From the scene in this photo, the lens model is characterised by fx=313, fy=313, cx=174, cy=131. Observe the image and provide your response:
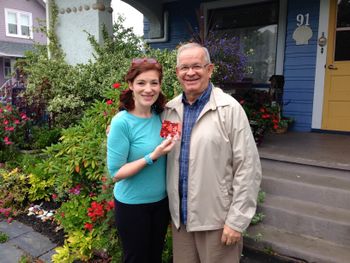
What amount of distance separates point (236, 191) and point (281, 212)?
5.15 ft

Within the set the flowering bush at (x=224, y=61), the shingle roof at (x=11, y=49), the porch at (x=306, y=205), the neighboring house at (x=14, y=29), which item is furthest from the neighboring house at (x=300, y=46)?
the neighboring house at (x=14, y=29)

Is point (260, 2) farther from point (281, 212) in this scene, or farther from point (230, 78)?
point (281, 212)

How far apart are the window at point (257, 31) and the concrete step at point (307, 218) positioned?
331 centimetres

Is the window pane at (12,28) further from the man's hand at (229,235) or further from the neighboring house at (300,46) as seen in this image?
the man's hand at (229,235)

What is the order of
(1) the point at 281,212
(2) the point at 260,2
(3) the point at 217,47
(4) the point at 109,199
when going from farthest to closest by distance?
(2) the point at 260,2, (3) the point at 217,47, (1) the point at 281,212, (4) the point at 109,199

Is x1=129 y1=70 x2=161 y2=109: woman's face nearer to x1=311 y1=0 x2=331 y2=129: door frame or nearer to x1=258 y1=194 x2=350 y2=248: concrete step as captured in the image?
x1=258 y1=194 x2=350 y2=248: concrete step

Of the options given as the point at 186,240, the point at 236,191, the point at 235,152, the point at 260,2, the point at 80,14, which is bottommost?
the point at 186,240

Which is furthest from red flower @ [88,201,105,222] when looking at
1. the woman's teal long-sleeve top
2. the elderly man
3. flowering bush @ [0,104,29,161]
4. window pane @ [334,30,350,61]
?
window pane @ [334,30,350,61]

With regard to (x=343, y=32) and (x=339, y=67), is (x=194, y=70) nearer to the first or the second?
(x=339, y=67)

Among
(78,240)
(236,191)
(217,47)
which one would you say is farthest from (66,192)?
(217,47)

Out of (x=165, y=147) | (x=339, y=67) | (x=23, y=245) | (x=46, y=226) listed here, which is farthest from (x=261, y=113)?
(x=23, y=245)

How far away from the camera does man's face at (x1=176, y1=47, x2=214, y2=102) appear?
1.62 metres

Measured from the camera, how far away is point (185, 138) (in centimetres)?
169

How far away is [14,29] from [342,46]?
19931mm
